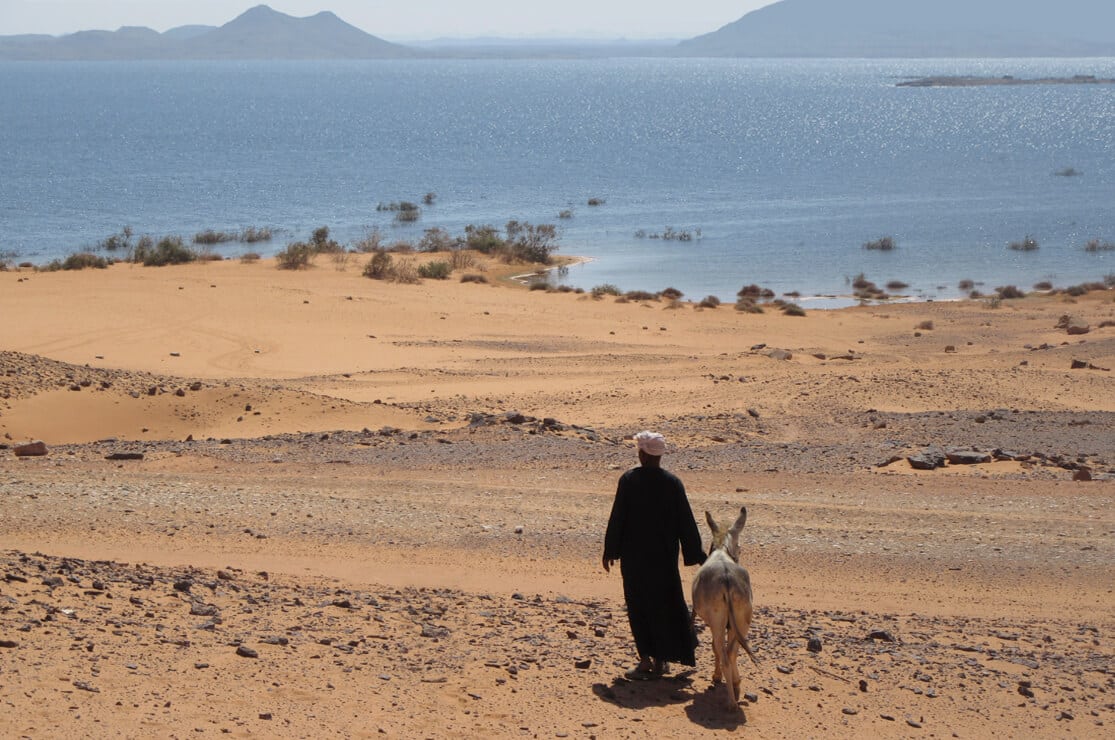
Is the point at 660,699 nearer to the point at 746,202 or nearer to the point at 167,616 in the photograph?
the point at 167,616

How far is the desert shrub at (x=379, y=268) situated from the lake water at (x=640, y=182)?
6388 mm

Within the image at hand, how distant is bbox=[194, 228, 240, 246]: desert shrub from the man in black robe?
153 ft

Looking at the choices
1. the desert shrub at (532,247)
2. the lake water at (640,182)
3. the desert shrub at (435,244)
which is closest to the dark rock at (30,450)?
the lake water at (640,182)

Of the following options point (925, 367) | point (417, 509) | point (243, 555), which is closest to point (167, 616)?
point (243, 555)

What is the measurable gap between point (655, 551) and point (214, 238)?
155ft

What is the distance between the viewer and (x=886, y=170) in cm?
8975

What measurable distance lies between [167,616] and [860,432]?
37.6ft

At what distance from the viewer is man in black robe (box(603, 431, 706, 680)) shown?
23.6 ft

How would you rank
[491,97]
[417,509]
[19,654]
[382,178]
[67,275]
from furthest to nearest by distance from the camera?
[491,97] < [382,178] < [67,275] < [417,509] < [19,654]

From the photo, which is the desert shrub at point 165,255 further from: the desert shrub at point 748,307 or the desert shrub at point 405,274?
the desert shrub at point 748,307

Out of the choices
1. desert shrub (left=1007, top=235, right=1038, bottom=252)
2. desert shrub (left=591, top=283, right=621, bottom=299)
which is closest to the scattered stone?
desert shrub (left=591, top=283, right=621, bottom=299)

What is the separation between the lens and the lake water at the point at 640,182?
49.5 metres

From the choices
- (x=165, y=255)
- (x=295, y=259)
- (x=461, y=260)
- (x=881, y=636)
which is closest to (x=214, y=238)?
(x=165, y=255)

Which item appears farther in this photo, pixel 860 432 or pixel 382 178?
pixel 382 178
